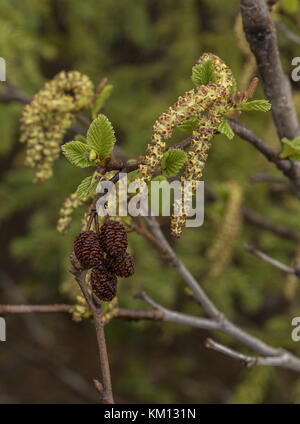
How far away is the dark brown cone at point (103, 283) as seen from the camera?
3.50 ft

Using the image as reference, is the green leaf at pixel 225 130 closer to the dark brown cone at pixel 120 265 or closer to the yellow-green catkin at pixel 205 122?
the yellow-green catkin at pixel 205 122

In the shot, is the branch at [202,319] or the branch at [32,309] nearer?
the branch at [32,309]

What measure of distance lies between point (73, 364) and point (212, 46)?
247cm

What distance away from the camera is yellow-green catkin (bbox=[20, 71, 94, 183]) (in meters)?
1.53

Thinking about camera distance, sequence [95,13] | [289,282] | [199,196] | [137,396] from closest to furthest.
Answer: [199,196] → [289,282] → [95,13] → [137,396]

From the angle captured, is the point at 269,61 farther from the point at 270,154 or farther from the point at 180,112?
the point at 180,112

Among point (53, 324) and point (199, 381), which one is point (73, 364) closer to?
point (53, 324)

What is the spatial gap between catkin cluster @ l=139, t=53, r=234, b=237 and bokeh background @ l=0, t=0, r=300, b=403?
861mm

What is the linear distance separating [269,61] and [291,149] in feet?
0.74

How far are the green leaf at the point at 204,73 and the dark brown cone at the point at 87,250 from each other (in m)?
0.39

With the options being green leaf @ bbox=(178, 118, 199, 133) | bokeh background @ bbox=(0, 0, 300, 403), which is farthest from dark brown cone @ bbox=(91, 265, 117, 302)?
bokeh background @ bbox=(0, 0, 300, 403)

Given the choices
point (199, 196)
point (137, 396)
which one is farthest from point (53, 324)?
point (199, 196)

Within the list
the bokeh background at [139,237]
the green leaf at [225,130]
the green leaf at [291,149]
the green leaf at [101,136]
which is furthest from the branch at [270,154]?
the bokeh background at [139,237]

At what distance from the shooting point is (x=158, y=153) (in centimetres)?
110
